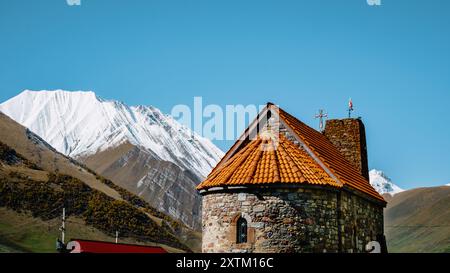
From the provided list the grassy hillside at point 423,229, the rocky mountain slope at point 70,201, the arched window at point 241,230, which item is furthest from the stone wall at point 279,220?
the grassy hillside at point 423,229

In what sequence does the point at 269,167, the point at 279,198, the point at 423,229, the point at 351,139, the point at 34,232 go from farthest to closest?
the point at 423,229
the point at 34,232
the point at 351,139
the point at 269,167
the point at 279,198

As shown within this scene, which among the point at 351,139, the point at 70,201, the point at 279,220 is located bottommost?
the point at 279,220

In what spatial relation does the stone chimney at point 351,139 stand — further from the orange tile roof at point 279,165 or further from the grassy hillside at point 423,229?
the grassy hillside at point 423,229

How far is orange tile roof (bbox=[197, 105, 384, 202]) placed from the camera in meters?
22.4

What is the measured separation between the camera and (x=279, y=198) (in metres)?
22.0

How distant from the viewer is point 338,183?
22.9 metres

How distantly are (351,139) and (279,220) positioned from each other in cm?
1225

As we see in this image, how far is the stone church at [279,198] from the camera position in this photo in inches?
861

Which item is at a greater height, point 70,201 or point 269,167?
point 70,201

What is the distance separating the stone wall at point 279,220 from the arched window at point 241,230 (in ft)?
0.46

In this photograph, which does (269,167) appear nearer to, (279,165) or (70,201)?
(279,165)

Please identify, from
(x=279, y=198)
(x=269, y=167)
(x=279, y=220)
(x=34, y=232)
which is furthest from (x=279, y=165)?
(x=34, y=232)

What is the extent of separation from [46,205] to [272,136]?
6924cm
